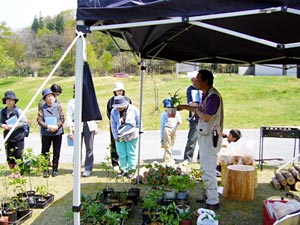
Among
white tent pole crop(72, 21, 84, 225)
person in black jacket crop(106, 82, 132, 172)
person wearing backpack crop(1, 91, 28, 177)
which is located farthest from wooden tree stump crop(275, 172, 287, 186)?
person wearing backpack crop(1, 91, 28, 177)

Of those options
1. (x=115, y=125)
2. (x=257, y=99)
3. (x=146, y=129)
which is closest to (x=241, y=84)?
(x=257, y=99)

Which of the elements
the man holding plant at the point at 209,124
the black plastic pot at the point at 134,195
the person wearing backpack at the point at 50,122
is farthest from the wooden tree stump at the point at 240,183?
the person wearing backpack at the point at 50,122

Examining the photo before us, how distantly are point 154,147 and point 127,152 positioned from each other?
9.68ft

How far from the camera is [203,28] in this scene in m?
3.97

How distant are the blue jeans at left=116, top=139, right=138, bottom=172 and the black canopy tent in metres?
1.22

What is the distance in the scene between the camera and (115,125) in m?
4.97

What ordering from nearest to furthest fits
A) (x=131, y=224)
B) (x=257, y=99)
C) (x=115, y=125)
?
1. (x=131, y=224)
2. (x=115, y=125)
3. (x=257, y=99)

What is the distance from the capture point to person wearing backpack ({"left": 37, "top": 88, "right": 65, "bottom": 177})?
506 cm

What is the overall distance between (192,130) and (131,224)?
105 inches

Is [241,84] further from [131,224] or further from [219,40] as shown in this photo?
[131,224]

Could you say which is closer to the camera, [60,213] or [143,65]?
[60,213]

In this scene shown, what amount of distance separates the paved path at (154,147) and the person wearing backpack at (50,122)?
1.41m

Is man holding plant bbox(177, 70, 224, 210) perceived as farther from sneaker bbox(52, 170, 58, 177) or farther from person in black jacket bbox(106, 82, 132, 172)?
sneaker bbox(52, 170, 58, 177)

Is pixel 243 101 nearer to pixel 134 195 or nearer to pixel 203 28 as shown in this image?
pixel 203 28
